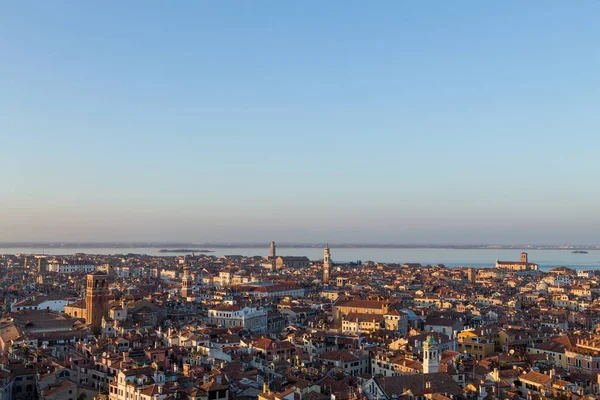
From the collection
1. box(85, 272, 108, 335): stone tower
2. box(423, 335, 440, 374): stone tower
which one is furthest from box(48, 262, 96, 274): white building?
box(423, 335, 440, 374): stone tower

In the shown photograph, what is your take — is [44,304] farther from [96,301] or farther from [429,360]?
[429,360]

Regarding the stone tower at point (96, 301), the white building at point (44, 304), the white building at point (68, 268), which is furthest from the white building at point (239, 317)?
the white building at point (68, 268)

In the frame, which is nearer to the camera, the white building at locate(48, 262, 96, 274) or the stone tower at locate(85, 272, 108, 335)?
the stone tower at locate(85, 272, 108, 335)

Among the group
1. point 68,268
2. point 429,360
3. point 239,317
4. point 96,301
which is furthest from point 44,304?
point 68,268

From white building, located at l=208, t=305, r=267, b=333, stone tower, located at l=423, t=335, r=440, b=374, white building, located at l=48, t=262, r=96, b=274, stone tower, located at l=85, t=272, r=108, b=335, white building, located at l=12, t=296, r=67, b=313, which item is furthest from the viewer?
white building, located at l=48, t=262, r=96, b=274

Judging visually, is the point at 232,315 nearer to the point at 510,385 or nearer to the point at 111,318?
the point at 111,318

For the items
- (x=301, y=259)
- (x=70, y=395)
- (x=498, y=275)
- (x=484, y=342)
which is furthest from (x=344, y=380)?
(x=301, y=259)

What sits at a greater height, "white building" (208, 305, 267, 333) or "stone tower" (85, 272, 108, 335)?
"stone tower" (85, 272, 108, 335)

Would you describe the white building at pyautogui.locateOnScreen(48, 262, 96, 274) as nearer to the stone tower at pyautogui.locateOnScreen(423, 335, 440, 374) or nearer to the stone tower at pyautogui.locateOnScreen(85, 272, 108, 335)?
the stone tower at pyautogui.locateOnScreen(85, 272, 108, 335)
